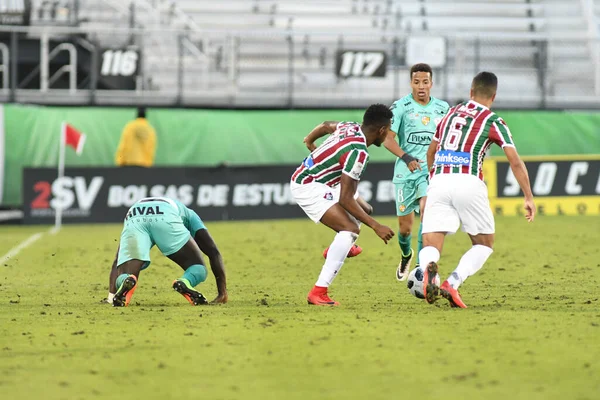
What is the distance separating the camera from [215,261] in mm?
9789

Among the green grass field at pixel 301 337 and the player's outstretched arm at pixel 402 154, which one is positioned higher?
the player's outstretched arm at pixel 402 154

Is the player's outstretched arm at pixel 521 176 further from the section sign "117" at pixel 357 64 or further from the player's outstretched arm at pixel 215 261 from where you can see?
the section sign "117" at pixel 357 64

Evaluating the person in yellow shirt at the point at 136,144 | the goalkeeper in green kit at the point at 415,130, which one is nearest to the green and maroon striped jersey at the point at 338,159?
the goalkeeper in green kit at the point at 415,130

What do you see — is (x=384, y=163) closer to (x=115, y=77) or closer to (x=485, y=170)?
(x=485, y=170)

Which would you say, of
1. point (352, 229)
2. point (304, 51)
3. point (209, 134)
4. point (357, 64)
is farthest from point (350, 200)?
point (304, 51)

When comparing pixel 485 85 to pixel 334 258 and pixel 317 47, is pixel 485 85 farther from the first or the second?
pixel 317 47

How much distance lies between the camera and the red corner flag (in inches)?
844

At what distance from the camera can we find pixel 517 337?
7.58 metres

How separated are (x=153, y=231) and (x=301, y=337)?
2.58 m

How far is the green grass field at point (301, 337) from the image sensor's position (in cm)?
599

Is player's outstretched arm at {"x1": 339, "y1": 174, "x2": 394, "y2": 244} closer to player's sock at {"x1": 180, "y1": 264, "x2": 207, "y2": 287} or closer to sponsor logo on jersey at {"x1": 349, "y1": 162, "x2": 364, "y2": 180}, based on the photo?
sponsor logo on jersey at {"x1": 349, "y1": 162, "x2": 364, "y2": 180}

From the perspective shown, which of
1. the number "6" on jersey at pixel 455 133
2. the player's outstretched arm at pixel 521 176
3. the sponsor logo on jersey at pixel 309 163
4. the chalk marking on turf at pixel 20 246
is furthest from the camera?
the chalk marking on turf at pixel 20 246

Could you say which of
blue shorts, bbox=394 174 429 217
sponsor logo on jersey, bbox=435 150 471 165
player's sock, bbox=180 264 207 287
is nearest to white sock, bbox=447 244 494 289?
sponsor logo on jersey, bbox=435 150 471 165

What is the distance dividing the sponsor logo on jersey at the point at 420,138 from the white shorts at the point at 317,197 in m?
1.72
